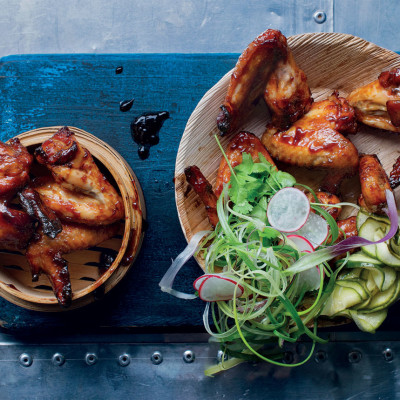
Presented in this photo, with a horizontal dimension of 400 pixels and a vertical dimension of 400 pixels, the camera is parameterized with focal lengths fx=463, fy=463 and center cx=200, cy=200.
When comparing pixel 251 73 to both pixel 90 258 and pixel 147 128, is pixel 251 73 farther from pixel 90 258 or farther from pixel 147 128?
pixel 90 258

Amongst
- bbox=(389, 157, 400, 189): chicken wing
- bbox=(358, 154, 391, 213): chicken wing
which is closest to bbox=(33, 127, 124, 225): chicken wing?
bbox=(358, 154, 391, 213): chicken wing

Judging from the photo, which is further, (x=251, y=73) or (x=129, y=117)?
(x=129, y=117)

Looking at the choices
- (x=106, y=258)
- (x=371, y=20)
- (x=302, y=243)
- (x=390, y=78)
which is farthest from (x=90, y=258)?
(x=371, y=20)

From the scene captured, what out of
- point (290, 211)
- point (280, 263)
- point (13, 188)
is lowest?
point (280, 263)

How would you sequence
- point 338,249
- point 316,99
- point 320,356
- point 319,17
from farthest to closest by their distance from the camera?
point 319,17 < point 320,356 < point 316,99 < point 338,249

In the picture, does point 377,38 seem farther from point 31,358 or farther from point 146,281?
point 31,358

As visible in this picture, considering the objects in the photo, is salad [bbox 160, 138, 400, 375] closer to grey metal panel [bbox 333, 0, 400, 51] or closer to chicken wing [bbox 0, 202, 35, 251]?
chicken wing [bbox 0, 202, 35, 251]
